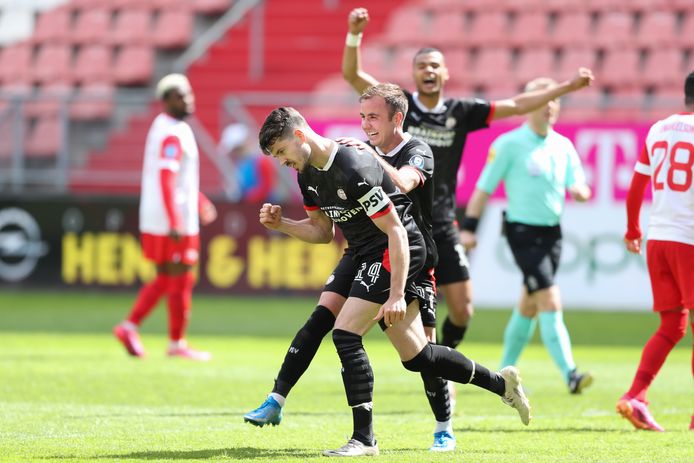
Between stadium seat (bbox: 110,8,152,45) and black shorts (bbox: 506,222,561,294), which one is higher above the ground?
stadium seat (bbox: 110,8,152,45)

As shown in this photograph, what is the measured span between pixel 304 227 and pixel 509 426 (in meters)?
1.98

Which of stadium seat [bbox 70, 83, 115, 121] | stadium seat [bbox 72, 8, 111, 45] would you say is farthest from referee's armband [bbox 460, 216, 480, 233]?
stadium seat [bbox 72, 8, 111, 45]

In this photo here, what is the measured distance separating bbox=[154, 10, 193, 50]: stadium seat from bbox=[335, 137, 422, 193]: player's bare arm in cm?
1709

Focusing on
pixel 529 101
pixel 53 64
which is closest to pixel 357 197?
pixel 529 101

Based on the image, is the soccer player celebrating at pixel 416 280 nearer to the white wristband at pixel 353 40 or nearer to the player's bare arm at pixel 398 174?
the player's bare arm at pixel 398 174

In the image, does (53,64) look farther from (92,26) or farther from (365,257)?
(365,257)

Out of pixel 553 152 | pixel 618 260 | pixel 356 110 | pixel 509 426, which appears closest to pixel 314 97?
pixel 356 110

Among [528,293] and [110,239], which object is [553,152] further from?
[110,239]

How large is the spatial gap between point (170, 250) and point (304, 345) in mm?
5243

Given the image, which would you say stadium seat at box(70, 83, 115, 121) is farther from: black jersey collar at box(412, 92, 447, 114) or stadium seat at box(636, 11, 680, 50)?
black jersey collar at box(412, 92, 447, 114)

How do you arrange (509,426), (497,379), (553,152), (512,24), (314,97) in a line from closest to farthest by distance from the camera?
1. (497,379)
2. (509,426)
3. (553,152)
4. (314,97)
5. (512,24)

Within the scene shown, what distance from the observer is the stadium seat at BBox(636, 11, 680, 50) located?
20.2 m

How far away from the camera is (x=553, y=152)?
9.86m

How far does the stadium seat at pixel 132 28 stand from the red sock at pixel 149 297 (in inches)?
480
